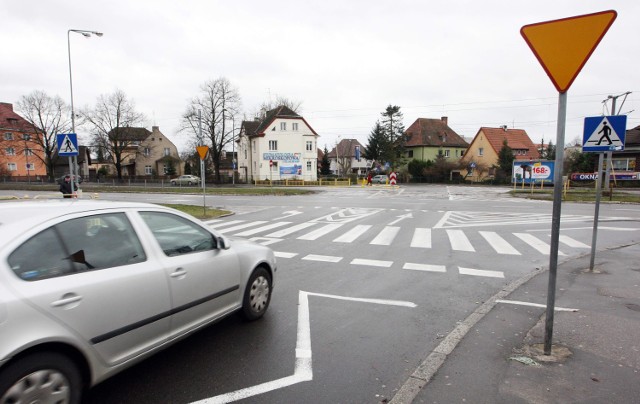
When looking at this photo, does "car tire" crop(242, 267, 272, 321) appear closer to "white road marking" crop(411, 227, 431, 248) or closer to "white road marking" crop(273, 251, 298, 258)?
"white road marking" crop(273, 251, 298, 258)

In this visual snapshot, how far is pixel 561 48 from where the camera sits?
3.56 meters

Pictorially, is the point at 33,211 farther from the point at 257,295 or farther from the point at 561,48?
the point at 561,48

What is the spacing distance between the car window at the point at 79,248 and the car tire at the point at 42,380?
0.55 m

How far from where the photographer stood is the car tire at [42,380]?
2336 millimetres

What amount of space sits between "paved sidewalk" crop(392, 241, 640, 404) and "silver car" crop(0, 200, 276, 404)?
2.15m

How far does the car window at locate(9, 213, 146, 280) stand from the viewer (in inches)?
104

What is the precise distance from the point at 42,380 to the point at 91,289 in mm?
626

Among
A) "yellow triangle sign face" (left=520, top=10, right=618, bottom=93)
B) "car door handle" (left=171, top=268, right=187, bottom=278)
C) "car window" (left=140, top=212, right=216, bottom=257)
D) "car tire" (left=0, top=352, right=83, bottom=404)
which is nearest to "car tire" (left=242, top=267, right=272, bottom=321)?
"car window" (left=140, top=212, right=216, bottom=257)

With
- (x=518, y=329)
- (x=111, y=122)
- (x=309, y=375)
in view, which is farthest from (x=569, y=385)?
(x=111, y=122)

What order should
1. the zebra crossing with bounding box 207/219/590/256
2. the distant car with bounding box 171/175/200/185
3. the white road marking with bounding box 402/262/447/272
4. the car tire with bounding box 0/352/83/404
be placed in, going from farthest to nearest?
the distant car with bounding box 171/175/200/185
the zebra crossing with bounding box 207/219/590/256
the white road marking with bounding box 402/262/447/272
the car tire with bounding box 0/352/83/404

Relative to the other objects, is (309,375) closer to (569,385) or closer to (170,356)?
(170,356)

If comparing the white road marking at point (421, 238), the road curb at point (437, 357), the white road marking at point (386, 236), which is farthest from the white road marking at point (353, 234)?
the road curb at point (437, 357)

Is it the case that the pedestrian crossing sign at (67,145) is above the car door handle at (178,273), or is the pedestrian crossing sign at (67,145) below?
above

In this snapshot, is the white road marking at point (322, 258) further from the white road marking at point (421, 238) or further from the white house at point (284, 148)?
the white house at point (284, 148)
